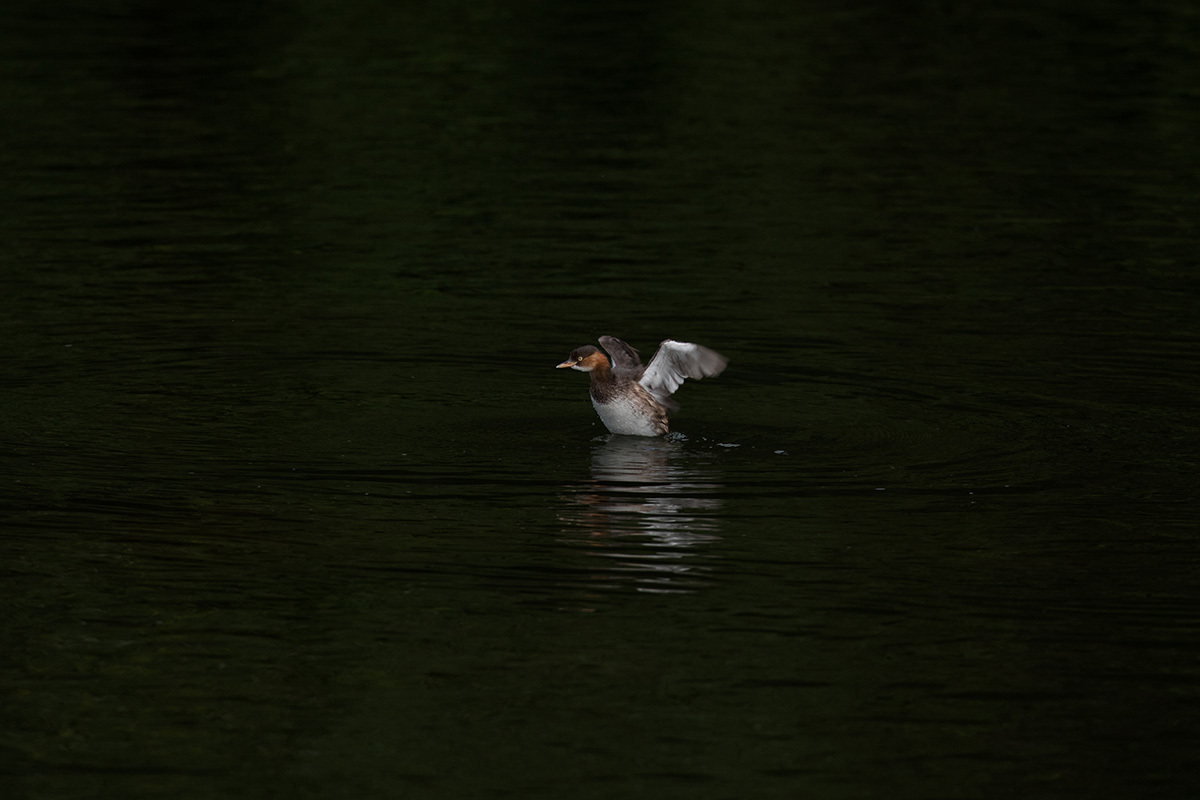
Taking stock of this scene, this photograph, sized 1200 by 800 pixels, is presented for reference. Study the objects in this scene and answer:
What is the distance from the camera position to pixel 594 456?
45.9 feet

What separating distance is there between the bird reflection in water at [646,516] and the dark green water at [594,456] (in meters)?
0.04

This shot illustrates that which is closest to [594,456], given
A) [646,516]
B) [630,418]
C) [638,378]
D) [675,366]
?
[630,418]

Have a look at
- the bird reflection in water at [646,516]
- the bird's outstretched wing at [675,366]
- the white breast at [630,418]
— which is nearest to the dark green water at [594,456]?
the bird reflection in water at [646,516]

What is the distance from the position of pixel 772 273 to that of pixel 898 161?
757 centimetres

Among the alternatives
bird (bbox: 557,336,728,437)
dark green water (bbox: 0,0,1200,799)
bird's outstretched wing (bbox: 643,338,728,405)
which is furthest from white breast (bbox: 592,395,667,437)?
bird's outstretched wing (bbox: 643,338,728,405)

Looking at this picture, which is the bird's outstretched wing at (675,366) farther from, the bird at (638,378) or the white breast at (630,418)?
the white breast at (630,418)

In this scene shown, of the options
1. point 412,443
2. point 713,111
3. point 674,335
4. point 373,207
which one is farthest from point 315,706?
point 713,111

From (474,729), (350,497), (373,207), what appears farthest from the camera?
(373,207)

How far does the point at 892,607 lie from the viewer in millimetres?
10586

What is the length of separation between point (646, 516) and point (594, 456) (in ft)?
5.97

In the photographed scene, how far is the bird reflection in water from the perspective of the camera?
36.6 ft

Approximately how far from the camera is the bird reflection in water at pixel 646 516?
11156 millimetres

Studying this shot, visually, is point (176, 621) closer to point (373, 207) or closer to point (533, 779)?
point (533, 779)

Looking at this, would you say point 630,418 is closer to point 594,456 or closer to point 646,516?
point 594,456
